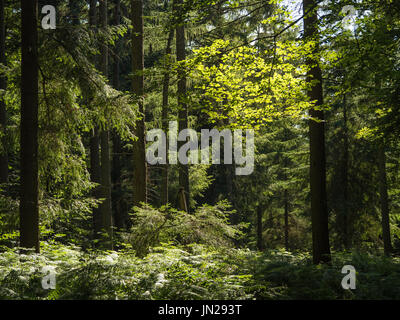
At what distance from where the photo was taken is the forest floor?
4773mm

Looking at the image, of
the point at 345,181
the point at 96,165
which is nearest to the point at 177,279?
the point at 96,165

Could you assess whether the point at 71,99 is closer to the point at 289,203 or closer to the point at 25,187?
the point at 25,187

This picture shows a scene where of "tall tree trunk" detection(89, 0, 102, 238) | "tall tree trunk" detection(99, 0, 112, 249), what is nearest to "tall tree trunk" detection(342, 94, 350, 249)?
"tall tree trunk" detection(99, 0, 112, 249)

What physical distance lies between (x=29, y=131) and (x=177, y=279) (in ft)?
12.3

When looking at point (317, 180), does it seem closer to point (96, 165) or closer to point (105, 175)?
point (105, 175)

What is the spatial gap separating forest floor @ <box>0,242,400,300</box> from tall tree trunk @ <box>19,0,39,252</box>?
1.99ft

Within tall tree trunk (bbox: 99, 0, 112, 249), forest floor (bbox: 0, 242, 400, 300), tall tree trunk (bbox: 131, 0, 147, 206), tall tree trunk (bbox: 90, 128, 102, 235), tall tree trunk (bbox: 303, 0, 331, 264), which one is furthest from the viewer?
tall tree trunk (bbox: 90, 128, 102, 235)

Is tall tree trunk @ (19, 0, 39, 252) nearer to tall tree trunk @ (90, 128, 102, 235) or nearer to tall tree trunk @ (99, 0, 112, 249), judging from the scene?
tall tree trunk @ (99, 0, 112, 249)

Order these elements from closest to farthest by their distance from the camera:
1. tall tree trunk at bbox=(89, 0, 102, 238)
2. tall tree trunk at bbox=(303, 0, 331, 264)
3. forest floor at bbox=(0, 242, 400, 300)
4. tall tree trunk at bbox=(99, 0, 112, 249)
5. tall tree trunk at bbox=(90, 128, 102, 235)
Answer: forest floor at bbox=(0, 242, 400, 300), tall tree trunk at bbox=(303, 0, 331, 264), tall tree trunk at bbox=(99, 0, 112, 249), tall tree trunk at bbox=(89, 0, 102, 238), tall tree trunk at bbox=(90, 128, 102, 235)

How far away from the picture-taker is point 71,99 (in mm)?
8023

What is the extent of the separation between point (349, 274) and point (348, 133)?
12166 mm

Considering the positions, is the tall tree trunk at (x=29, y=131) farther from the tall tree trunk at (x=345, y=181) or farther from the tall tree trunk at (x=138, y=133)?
the tall tree trunk at (x=345, y=181)
